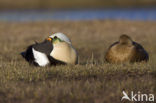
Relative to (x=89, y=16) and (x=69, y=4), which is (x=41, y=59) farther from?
(x=69, y=4)

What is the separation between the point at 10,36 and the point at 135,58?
28.2ft

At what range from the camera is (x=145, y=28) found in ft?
56.6

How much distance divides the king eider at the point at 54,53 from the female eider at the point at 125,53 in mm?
1045

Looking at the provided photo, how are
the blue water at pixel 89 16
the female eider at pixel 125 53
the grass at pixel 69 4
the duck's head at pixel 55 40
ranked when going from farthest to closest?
the grass at pixel 69 4, the blue water at pixel 89 16, the female eider at pixel 125 53, the duck's head at pixel 55 40

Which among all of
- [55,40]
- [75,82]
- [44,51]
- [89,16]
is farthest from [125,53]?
[89,16]

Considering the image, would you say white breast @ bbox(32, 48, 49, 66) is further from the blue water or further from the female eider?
the blue water

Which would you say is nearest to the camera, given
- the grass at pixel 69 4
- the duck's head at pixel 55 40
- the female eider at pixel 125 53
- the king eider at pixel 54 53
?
the king eider at pixel 54 53

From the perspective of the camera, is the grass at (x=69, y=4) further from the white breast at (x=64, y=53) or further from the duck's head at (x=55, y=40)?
the white breast at (x=64, y=53)

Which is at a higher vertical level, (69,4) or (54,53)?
(69,4)

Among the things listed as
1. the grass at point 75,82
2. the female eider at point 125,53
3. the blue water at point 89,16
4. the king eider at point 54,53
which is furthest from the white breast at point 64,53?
the blue water at point 89,16

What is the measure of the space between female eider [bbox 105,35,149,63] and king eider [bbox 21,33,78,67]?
104 centimetres

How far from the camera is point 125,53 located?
8.34 m

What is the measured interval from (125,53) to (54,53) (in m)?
1.68

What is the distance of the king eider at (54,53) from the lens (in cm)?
773
